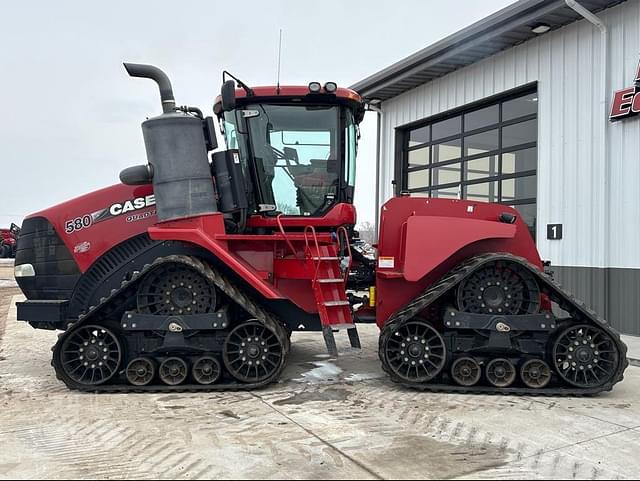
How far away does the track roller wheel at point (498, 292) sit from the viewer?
188 inches

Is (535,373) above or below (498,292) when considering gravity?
below

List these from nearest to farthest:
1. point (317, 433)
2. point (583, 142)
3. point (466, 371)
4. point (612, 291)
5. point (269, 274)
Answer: point (317, 433) < point (466, 371) < point (269, 274) < point (612, 291) < point (583, 142)

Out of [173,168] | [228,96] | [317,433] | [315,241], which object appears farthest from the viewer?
[315,241]

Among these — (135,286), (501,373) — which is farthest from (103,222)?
(501,373)

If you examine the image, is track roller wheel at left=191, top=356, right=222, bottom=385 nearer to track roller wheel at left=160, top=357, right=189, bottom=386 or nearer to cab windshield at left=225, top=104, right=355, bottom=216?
track roller wheel at left=160, top=357, right=189, bottom=386

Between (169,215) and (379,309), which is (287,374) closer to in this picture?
(379,309)

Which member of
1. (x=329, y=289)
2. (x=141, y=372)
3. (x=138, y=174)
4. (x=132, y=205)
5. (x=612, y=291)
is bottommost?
→ (x=141, y=372)

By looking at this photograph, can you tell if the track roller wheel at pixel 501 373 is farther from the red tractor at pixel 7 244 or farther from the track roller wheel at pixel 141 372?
the red tractor at pixel 7 244

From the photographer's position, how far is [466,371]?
4.74 meters

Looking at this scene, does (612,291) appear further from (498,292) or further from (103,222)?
(103,222)

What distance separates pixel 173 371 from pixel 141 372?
0.28 meters

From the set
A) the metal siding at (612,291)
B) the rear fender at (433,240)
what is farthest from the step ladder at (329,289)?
the metal siding at (612,291)

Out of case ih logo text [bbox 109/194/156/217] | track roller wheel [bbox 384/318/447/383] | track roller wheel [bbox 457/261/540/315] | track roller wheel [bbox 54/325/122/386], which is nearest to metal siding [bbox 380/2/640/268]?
track roller wheel [bbox 457/261/540/315]

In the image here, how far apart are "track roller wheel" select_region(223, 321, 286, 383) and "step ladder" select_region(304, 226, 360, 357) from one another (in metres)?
0.46
